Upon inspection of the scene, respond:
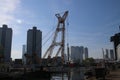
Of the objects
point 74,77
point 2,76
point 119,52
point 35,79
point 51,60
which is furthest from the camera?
point 119,52

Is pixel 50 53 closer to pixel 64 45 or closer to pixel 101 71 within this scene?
pixel 64 45

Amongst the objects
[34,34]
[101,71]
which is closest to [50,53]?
[34,34]

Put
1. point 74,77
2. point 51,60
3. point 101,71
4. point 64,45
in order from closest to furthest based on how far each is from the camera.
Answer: point 74,77 → point 101,71 → point 64,45 → point 51,60

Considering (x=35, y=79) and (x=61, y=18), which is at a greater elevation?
(x=61, y=18)

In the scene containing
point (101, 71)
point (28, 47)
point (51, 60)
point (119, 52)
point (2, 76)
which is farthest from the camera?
point (28, 47)

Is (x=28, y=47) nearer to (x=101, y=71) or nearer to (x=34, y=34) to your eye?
(x=34, y=34)

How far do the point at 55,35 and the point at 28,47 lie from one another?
6878 cm

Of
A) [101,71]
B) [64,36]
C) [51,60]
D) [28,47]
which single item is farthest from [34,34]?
[101,71]

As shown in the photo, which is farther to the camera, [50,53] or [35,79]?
[50,53]

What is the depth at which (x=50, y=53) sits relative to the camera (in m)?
135

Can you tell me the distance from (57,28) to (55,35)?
581cm

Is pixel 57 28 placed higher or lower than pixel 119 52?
higher

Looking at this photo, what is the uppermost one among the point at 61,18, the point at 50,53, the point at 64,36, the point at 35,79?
the point at 61,18

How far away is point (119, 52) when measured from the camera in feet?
535
